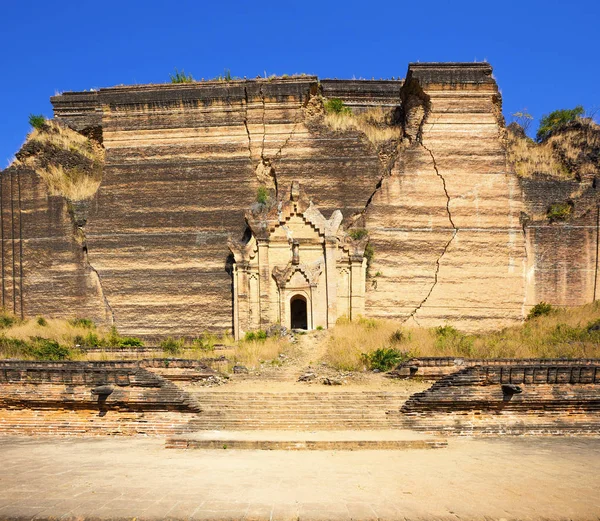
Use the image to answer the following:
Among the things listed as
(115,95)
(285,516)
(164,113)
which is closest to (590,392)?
(285,516)

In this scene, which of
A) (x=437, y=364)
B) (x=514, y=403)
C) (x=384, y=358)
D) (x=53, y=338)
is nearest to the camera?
(x=514, y=403)

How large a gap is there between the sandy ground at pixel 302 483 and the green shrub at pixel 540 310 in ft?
34.5

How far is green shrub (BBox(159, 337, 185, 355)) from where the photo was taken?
18078 mm

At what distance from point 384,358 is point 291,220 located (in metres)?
7.15

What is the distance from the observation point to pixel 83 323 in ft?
67.6

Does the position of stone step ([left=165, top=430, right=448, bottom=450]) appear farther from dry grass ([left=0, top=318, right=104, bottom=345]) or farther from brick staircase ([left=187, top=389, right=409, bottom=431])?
dry grass ([left=0, top=318, right=104, bottom=345])

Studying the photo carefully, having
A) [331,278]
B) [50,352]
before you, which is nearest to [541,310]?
[331,278]

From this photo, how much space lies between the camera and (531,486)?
25.2 ft

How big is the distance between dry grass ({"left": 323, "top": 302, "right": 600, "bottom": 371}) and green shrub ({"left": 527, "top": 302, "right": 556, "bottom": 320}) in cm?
19

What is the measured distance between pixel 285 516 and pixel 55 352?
12954mm

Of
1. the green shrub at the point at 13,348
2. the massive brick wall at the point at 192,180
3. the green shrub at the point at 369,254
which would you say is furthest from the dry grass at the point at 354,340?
the green shrub at the point at 13,348

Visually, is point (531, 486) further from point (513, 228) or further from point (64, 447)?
point (513, 228)

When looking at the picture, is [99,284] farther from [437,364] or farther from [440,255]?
[437,364]

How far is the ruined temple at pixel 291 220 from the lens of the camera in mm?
20281
